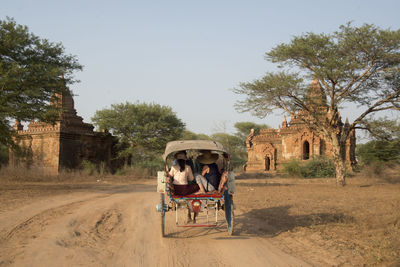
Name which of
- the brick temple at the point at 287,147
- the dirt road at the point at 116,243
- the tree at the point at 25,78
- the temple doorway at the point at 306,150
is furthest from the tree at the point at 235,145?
the dirt road at the point at 116,243

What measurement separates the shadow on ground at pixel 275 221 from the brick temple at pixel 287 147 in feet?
70.9

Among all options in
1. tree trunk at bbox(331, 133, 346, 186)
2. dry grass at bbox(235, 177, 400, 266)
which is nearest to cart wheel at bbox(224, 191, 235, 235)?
dry grass at bbox(235, 177, 400, 266)

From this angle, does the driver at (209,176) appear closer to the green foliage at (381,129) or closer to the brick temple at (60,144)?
the green foliage at (381,129)

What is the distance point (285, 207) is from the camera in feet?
34.7

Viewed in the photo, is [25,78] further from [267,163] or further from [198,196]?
[267,163]

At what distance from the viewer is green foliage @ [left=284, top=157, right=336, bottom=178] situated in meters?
26.8

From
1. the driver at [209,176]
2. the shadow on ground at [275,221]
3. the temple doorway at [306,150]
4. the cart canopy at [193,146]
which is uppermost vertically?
the temple doorway at [306,150]

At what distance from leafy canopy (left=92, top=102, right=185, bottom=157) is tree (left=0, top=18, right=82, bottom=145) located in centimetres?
1409

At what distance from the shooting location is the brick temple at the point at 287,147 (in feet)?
102

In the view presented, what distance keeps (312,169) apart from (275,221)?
20.1 m

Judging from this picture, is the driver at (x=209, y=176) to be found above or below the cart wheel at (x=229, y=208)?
above

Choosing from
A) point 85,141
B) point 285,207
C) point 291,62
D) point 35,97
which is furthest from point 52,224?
point 85,141

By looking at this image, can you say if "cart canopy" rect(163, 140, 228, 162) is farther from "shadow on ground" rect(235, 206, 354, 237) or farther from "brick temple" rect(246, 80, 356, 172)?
"brick temple" rect(246, 80, 356, 172)

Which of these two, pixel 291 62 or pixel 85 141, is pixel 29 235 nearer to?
pixel 291 62
